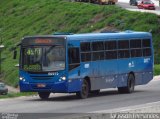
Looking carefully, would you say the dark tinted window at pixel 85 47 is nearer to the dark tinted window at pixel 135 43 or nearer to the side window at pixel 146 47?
the dark tinted window at pixel 135 43

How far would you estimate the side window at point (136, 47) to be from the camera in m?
35.7

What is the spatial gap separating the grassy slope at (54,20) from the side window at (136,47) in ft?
86.6

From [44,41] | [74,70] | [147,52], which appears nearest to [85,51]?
[74,70]

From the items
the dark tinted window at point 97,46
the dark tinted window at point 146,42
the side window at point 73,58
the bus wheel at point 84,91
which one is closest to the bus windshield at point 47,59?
the side window at point 73,58

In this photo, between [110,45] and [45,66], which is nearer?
[45,66]

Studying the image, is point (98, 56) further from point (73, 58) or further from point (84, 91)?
point (73, 58)

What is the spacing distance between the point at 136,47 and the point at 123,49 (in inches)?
51.7

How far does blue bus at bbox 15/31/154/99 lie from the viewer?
99.5 feet

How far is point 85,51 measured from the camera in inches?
1247

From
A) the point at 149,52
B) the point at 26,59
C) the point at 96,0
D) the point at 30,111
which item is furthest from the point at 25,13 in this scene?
the point at 30,111

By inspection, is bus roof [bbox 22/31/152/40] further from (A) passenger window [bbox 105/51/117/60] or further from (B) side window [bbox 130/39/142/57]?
(A) passenger window [bbox 105/51/117/60]

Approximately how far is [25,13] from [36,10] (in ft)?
6.99

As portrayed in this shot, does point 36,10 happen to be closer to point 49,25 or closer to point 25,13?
point 25,13

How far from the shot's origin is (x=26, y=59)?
31047mm
